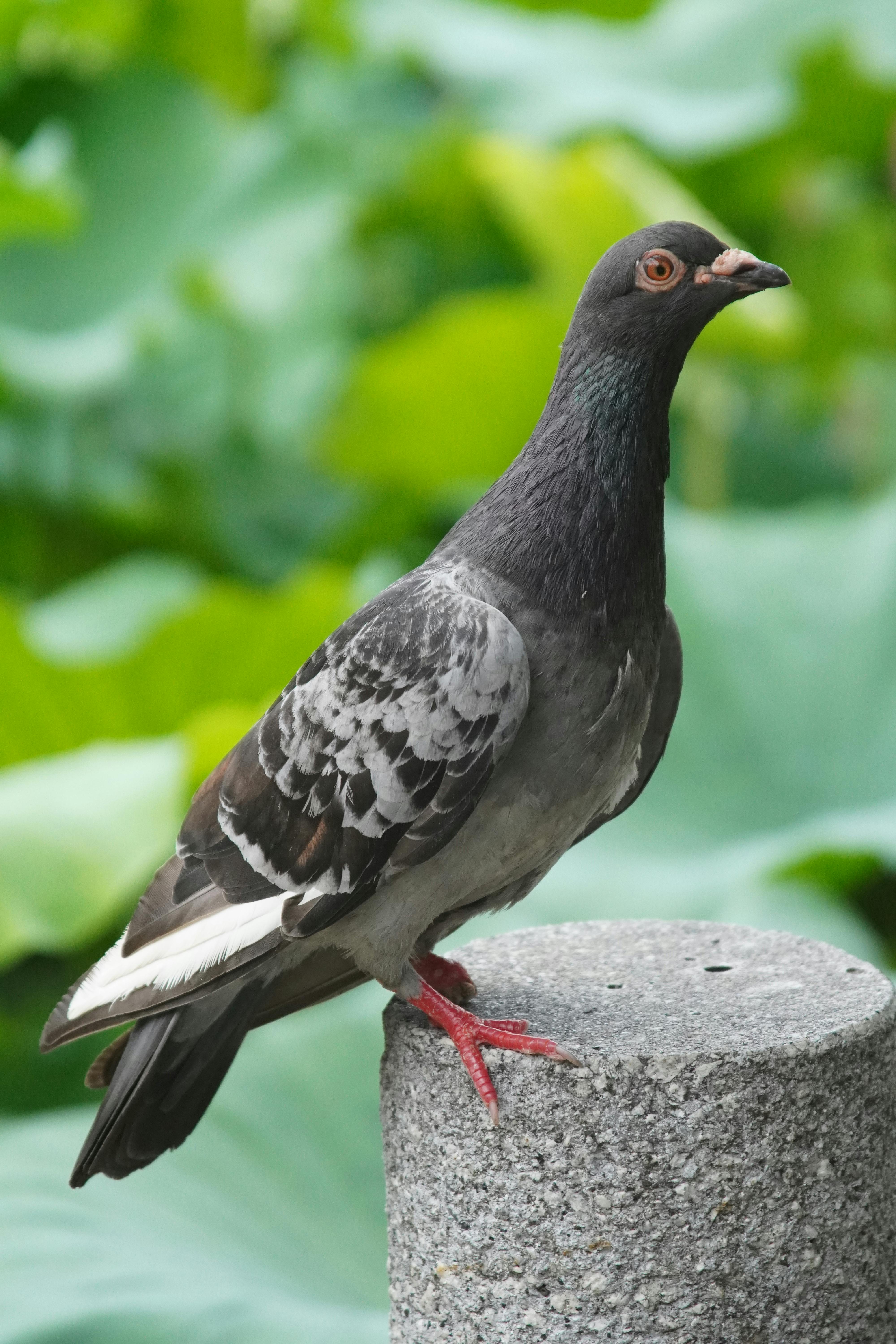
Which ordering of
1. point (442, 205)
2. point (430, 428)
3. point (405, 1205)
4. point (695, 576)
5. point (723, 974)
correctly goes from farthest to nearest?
point (442, 205) < point (430, 428) < point (695, 576) < point (723, 974) < point (405, 1205)

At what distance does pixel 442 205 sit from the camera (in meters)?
8.69

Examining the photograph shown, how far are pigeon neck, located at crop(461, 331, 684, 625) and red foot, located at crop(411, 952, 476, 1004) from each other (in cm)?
68

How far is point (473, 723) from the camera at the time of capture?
245 cm

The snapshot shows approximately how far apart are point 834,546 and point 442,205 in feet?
13.9

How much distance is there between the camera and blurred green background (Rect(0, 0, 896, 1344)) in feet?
12.6

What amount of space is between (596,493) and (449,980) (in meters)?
0.88

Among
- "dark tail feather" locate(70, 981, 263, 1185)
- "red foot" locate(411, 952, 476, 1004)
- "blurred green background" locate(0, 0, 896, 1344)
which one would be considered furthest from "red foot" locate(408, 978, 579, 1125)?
"blurred green background" locate(0, 0, 896, 1344)

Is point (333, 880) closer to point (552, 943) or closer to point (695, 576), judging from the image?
point (552, 943)

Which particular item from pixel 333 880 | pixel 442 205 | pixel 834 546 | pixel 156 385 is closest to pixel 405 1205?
pixel 333 880

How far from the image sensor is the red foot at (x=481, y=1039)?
248 cm

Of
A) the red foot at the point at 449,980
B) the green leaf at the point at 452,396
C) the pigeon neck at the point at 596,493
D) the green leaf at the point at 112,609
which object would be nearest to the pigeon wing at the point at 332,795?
the pigeon neck at the point at 596,493

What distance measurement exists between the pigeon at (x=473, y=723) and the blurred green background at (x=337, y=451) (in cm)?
87

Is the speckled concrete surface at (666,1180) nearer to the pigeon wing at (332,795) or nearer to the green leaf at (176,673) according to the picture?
the pigeon wing at (332,795)

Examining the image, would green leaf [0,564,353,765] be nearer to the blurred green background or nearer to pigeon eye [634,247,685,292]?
the blurred green background
